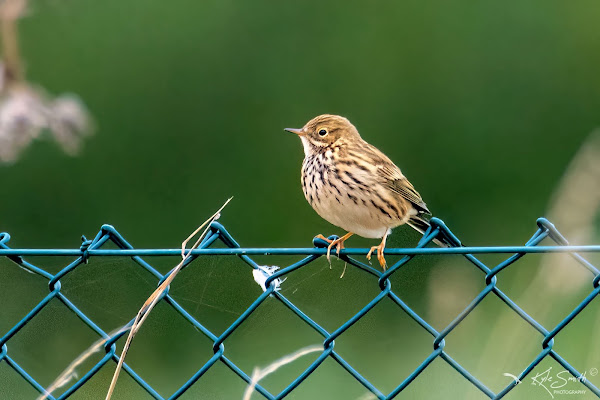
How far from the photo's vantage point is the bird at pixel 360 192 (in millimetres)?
4109

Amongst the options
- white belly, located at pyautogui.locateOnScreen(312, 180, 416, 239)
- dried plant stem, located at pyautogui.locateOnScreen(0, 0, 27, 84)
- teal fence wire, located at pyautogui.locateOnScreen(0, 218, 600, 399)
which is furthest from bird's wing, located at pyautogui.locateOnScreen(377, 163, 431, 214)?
dried plant stem, located at pyautogui.locateOnScreen(0, 0, 27, 84)

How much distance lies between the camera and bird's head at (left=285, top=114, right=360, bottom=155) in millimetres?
4488

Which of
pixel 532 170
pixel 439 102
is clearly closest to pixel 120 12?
pixel 439 102

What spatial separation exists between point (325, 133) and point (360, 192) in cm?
49

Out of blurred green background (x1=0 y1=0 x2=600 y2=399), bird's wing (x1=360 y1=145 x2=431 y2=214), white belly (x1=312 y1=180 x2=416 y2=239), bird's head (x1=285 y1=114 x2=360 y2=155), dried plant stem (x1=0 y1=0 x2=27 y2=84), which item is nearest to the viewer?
dried plant stem (x1=0 y1=0 x2=27 y2=84)

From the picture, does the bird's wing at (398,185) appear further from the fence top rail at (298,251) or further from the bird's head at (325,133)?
the fence top rail at (298,251)

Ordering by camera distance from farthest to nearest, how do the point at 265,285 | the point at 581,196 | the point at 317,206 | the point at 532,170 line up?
the point at 532,170 → the point at 317,206 → the point at 581,196 → the point at 265,285

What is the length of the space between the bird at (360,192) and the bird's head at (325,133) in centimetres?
3

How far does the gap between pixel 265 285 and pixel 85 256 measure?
53cm

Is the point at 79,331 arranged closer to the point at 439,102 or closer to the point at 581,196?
the point at 581,196

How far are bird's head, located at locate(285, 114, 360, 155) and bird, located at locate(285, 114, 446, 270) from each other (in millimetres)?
29

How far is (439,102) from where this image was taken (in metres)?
9.66
